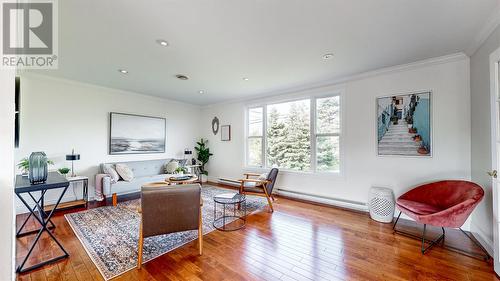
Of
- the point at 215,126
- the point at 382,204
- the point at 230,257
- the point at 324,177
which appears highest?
the point at 215,126

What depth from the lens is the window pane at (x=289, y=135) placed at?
14.8ft

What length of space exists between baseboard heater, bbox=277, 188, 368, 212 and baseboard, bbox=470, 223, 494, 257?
4.24 ft

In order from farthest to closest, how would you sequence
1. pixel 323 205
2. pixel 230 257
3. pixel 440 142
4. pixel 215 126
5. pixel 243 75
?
pixel 215 126 < pixel 323 205 < pixel 243 75 < pixel 440 142 < pixel 230 257

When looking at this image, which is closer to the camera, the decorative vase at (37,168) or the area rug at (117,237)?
the decorative vase at (37,168)

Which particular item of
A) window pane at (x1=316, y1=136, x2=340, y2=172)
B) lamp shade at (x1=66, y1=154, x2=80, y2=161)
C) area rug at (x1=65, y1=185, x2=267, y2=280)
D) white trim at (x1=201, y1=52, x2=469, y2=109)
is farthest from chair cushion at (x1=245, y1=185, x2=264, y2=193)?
lamp shade at (x1=66, y1=154, x2=80, y2=161)

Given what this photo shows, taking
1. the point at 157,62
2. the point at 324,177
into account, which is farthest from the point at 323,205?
the point at 157,62

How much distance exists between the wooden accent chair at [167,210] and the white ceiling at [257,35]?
1.77 metres

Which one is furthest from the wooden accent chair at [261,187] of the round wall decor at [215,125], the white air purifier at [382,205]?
the round wall decor at [215,125]

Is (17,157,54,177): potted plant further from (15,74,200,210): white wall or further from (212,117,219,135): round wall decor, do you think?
(212,117,219,135): round wall decor

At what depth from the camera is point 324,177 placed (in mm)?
4113

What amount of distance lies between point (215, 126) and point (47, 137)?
3751 mm

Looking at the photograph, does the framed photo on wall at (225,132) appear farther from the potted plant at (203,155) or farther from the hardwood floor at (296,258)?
the hardwood floor at (296,258)

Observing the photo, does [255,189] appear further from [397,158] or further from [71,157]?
[71,157]

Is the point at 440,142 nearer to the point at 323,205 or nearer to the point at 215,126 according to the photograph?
the point at 323,205
